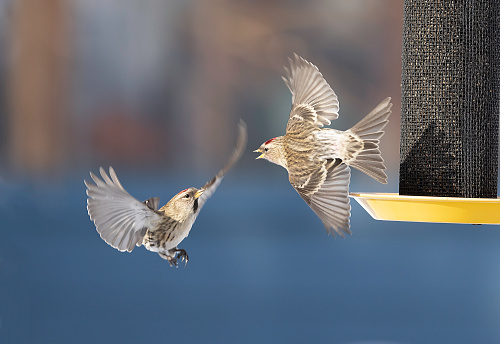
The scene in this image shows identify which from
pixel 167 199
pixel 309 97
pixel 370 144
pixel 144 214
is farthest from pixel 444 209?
pixel 167 199

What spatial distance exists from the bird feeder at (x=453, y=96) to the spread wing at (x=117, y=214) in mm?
725

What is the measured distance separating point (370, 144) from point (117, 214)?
0.50 metres

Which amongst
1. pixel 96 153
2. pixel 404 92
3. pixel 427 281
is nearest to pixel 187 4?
pixel 96 153

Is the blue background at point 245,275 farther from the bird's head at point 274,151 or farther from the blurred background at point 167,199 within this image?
the bird's head at point 274,151

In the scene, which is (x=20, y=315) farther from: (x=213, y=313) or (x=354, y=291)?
(x=354, y=291)

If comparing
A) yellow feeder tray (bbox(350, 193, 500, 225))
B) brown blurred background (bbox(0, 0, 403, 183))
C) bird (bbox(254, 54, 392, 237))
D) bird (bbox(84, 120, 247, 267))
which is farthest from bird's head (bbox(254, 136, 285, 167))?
brown blurred background (bbox(0, 0, 403, 183))

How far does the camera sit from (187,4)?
14.6ft

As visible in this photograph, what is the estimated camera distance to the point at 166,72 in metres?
4.49

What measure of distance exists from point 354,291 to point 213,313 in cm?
97

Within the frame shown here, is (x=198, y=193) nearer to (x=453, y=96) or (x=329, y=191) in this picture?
(x=329, y=191)

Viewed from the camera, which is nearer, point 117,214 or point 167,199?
point 117,214

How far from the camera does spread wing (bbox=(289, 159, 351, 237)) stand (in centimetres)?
125

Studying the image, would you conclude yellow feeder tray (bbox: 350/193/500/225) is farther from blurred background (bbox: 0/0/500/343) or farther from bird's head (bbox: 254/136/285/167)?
blurred background (bbox: 0/0/500/343)

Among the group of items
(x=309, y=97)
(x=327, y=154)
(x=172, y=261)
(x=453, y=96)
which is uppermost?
(x=453, y=96)
